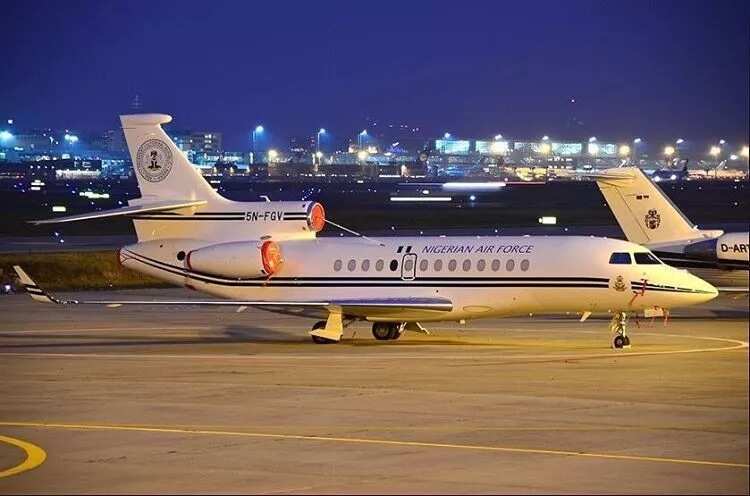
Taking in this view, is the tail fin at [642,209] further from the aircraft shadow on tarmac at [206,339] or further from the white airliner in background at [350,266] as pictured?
the aircraft shadow on tarmac at [206,339]

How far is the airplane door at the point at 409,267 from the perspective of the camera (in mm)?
38781

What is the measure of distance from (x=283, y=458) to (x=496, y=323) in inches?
975

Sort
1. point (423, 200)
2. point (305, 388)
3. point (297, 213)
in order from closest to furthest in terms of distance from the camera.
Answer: point (305, 388) → point (297, 213) → point (423, 200)

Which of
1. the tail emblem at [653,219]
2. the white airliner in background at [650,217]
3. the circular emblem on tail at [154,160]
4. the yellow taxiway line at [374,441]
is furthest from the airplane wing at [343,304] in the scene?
the yellow taxiway line at [374,441]

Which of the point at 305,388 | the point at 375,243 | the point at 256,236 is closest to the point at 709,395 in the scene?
the point at 305,388

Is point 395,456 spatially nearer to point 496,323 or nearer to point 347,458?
point 347,458

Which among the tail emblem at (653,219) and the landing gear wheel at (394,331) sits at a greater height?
the tail emblem at (653,219)

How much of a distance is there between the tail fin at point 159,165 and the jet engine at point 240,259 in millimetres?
2216

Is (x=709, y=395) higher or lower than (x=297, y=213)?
lower

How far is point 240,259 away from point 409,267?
15.8ft

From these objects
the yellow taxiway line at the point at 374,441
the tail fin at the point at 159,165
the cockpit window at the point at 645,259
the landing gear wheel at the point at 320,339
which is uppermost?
the tail fin at the point at 159,165

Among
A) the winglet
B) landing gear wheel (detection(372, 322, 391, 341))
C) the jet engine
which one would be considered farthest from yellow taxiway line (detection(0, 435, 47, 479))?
landing gear wheel (detection(372, 322, 391, 341))

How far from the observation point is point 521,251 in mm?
37750

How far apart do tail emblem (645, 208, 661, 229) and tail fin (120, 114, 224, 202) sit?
13.1 m
